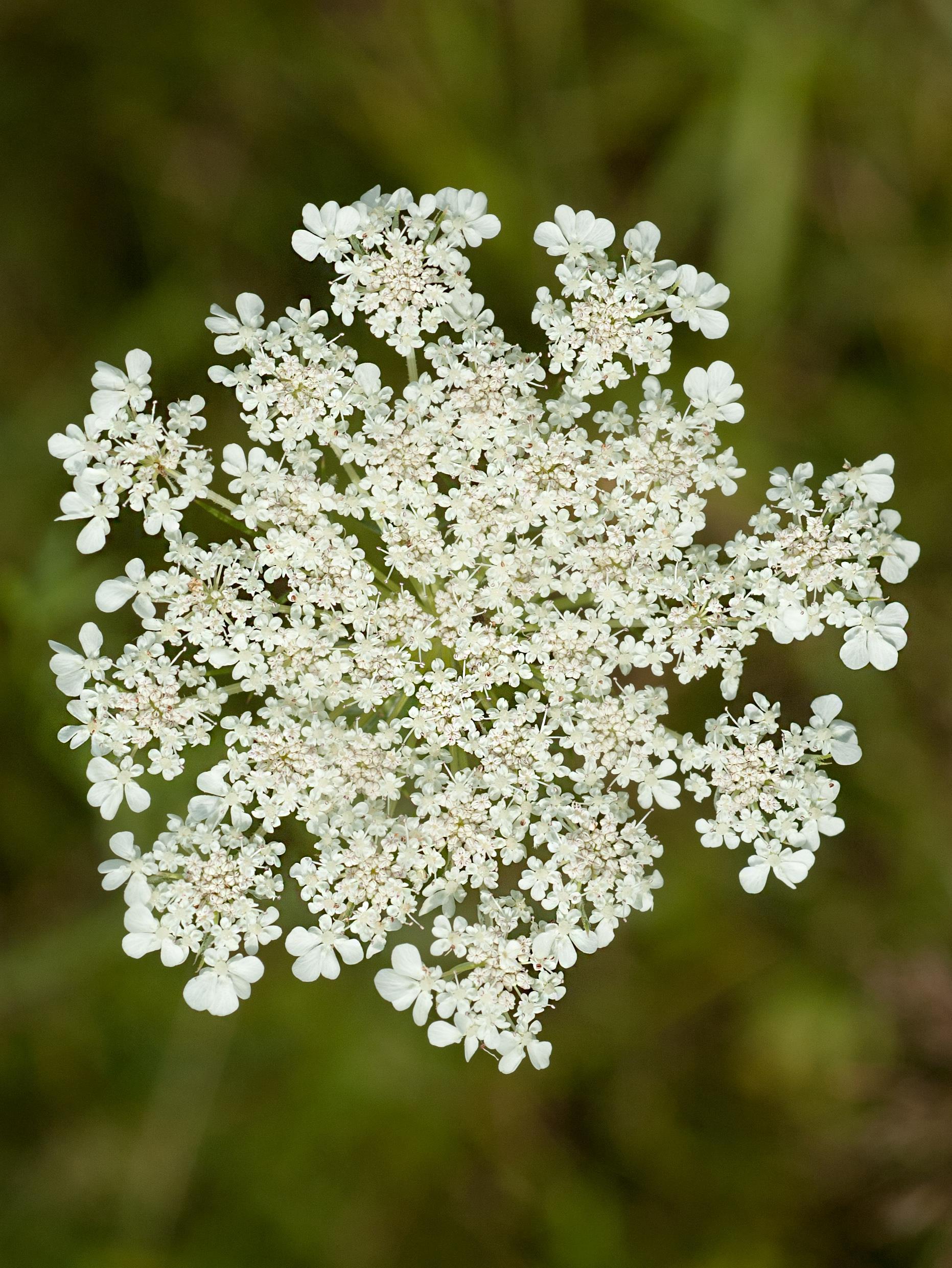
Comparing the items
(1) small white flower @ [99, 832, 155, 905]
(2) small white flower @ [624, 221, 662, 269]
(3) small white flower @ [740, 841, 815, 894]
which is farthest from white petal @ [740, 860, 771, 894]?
(2) small white flower @ [624, 221, 662, 269]

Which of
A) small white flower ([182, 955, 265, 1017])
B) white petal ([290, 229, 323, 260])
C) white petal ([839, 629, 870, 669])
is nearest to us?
small white flower ([182, 955, 265, 1017])

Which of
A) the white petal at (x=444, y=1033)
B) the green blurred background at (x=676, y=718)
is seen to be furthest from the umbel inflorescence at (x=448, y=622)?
the green blurred background at (x=676, y=718)

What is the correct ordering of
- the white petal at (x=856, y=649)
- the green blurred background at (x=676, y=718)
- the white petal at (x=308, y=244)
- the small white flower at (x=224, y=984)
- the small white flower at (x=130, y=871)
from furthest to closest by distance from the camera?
→ the green blurred background at (x=676, y=718), the white petal at (x=856, y=649), the white petal at (x=308, y=244), the small white flower at (x=224, y=984), the small white flower at (x=130, y=871)

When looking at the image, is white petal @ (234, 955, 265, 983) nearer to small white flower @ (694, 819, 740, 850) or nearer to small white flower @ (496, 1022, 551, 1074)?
small white flower @ (496, 1022, 551, 1074)

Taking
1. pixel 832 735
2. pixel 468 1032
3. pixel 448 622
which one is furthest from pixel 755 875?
pixel 448 622

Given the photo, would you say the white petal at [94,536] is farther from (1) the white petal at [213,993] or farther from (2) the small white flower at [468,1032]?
(2) the small white flower at [468,1032]

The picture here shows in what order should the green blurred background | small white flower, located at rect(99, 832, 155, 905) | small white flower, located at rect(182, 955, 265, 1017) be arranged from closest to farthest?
small white flower, located at rect(99, 832, 155, 905) → small white flower, located at rect(182, 955, 265, 1017) → the green blurred background

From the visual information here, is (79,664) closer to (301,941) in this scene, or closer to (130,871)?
(130,871)

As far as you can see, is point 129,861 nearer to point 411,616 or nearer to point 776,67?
point 411,616
